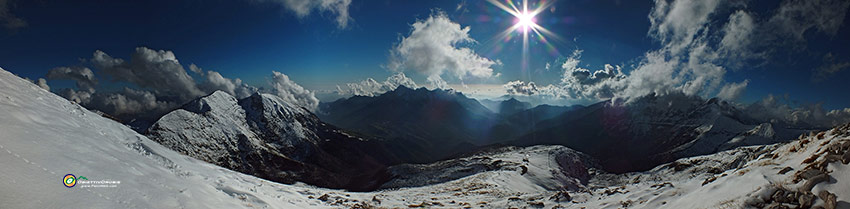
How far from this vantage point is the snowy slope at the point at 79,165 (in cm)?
841

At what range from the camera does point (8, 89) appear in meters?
14.2

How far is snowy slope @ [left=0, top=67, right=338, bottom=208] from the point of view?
27.6 feet

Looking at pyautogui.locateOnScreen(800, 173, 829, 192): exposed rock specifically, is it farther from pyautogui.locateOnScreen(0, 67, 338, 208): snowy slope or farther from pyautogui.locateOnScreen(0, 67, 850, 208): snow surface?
pyautogui.locateOnScreen(0, 67, 338, 208): snowy slope

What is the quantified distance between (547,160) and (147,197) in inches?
6149

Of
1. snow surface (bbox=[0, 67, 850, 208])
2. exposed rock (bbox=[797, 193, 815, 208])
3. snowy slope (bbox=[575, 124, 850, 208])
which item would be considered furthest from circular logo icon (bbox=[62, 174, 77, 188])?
exposed rock (bbox=[797, 193, 815, 208])

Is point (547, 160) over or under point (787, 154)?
over

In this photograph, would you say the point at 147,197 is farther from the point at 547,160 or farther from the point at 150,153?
the point at 547,160

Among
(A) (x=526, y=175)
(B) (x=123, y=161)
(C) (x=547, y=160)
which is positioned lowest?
(B) (x=123, y=161)

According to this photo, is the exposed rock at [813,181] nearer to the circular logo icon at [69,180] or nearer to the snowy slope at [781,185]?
the snowy slope at [781,185]

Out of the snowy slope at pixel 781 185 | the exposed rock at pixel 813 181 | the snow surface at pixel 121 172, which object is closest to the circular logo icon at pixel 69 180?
the snow surface at pixel 121 172

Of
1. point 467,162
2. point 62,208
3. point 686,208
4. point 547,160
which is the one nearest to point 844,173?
point 686,208

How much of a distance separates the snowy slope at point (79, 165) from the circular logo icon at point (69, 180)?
0.52 ft

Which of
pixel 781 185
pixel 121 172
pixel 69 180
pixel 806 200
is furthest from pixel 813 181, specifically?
pixel 121 172

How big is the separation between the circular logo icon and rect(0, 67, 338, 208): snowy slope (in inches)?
6.3
